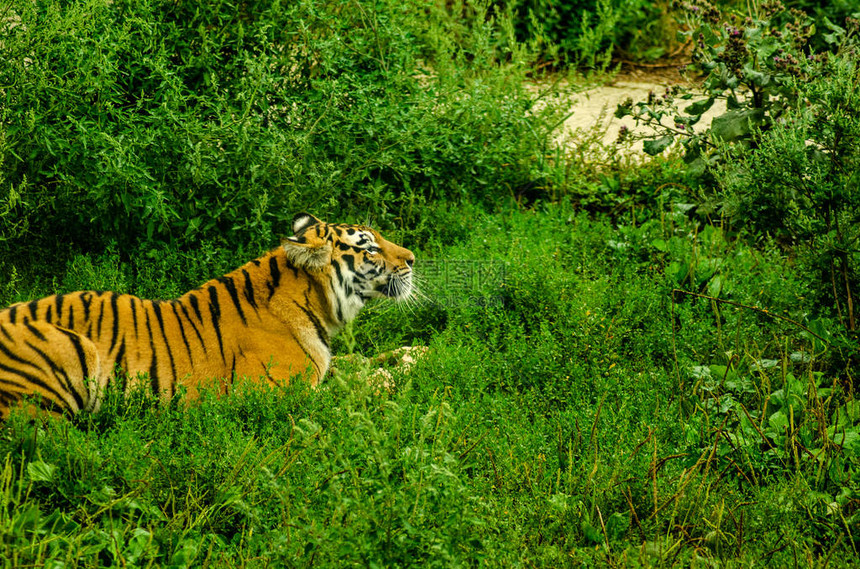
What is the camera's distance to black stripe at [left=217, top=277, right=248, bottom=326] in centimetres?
399

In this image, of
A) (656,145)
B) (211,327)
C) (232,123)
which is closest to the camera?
(211,327)

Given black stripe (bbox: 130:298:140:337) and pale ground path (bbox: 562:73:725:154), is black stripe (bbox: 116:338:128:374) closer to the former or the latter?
black stripe (bbox: 130:298:140:337)

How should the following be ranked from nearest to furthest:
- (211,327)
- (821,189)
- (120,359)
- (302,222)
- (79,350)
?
(79,350) < (120,359) < (821,189) < (211,327) < (302,222)

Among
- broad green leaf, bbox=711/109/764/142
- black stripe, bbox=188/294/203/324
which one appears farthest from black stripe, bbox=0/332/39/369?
broad green leaf, bbox=711/109/764/142

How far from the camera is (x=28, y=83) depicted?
15.1ft

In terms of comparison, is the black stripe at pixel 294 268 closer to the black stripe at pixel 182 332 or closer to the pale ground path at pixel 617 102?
the black stripe at pixel 182 332

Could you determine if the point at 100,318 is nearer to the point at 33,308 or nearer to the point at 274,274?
the point at 33,308

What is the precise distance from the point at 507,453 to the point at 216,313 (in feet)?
4.75

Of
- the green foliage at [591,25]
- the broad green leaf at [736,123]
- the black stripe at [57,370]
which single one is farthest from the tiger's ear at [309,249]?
the green foliage at [591,25]

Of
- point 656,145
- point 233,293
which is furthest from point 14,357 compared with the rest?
point 656,145

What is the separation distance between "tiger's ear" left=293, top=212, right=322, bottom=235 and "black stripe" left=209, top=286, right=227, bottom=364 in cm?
52

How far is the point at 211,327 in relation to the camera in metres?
3.93

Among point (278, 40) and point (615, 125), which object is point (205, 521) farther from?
point (615, 125)

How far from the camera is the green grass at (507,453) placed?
277 centimetres
